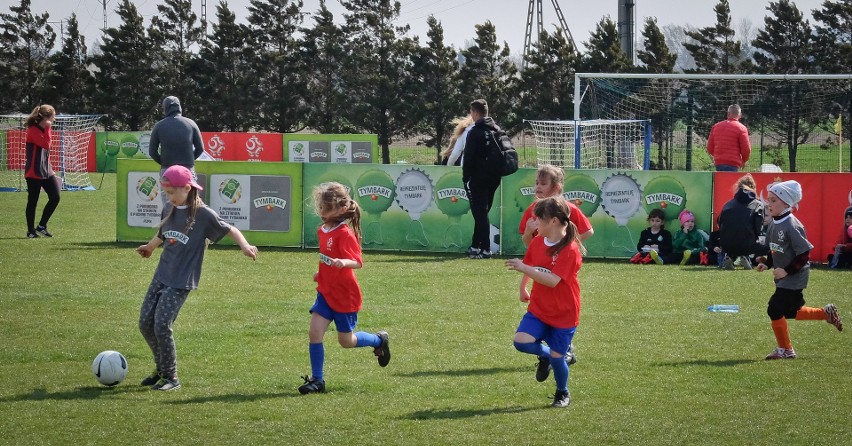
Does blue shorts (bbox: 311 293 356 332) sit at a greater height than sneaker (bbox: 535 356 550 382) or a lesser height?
greater

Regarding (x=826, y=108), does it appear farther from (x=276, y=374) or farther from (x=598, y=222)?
(x=276, y=374)

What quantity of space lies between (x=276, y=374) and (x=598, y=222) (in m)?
9.01

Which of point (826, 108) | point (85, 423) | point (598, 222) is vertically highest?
point (826, 108)

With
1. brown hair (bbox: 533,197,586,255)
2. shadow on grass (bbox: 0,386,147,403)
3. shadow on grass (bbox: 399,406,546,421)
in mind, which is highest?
brown hair (bbox: 533,197,586,255)

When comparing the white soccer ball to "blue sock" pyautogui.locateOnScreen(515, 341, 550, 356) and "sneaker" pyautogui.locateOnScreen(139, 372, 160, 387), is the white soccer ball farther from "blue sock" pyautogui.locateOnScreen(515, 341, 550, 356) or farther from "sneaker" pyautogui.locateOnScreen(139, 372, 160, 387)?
"blue sock" pyautogui.locateOnScreen(515, 341, 550, 356)

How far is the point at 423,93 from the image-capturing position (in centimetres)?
4512

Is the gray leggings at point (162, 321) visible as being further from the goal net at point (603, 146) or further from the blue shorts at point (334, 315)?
the goal net at point (603, 146)

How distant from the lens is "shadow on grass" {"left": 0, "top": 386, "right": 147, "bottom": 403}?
7328 millimetres

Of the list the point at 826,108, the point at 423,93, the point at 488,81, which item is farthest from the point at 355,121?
the point at 826,108

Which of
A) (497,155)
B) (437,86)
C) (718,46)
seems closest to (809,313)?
(497,155)

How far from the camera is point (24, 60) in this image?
161 ft

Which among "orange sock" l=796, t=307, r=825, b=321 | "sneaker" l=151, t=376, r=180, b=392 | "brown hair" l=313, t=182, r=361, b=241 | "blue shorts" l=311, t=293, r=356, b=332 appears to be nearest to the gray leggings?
"sneaker" l=151, t=376, r=180, b=392

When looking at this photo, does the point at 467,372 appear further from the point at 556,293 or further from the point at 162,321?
the point at 162,321

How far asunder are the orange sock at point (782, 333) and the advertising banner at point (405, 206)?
7900 mm
